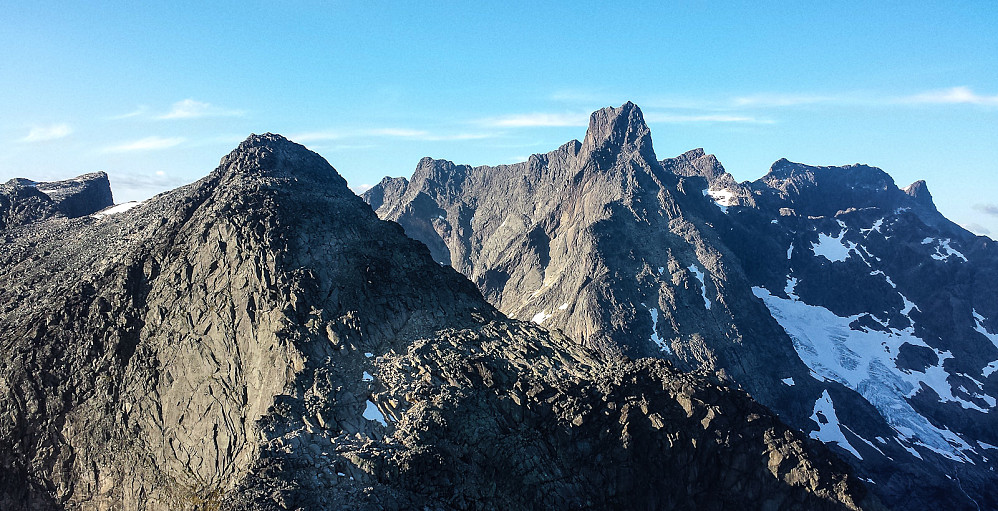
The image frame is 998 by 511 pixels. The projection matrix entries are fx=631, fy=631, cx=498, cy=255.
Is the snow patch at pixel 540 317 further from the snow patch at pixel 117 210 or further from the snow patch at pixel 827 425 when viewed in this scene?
the snow patch at pixel 117 210

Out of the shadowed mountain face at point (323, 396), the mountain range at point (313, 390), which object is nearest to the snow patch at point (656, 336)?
the mountain range at point (313, 390)

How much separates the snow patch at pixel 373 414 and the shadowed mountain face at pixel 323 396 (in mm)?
156

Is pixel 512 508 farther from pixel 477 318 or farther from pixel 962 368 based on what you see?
pixel 962 368

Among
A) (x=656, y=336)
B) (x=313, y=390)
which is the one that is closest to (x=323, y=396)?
(x=313, y=390)

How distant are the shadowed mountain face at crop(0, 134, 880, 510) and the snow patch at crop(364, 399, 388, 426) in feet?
0.51

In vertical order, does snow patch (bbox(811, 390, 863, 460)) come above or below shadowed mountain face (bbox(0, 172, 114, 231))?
below

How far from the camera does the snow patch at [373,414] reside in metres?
58.6

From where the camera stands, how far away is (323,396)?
5900 centimetres

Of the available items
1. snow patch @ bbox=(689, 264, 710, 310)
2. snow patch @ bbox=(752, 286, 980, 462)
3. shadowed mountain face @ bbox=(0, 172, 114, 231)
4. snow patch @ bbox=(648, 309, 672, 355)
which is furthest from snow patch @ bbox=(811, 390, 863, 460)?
shadowed mountain face @ bbox=(0, 172, 114, 231)

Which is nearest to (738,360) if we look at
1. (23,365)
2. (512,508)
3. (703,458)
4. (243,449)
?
(703,458)

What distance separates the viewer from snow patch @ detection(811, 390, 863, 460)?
15112 centimetres

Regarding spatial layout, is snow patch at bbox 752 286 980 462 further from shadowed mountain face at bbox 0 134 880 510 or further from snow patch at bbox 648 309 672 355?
shadowed mountain face at bbox 0 134 880 510

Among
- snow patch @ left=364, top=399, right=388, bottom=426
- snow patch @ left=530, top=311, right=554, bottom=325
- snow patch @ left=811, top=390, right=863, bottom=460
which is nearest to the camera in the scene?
snow patch @ left=364, top=399, right=388, bottom=426

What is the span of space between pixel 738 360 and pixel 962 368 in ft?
240
